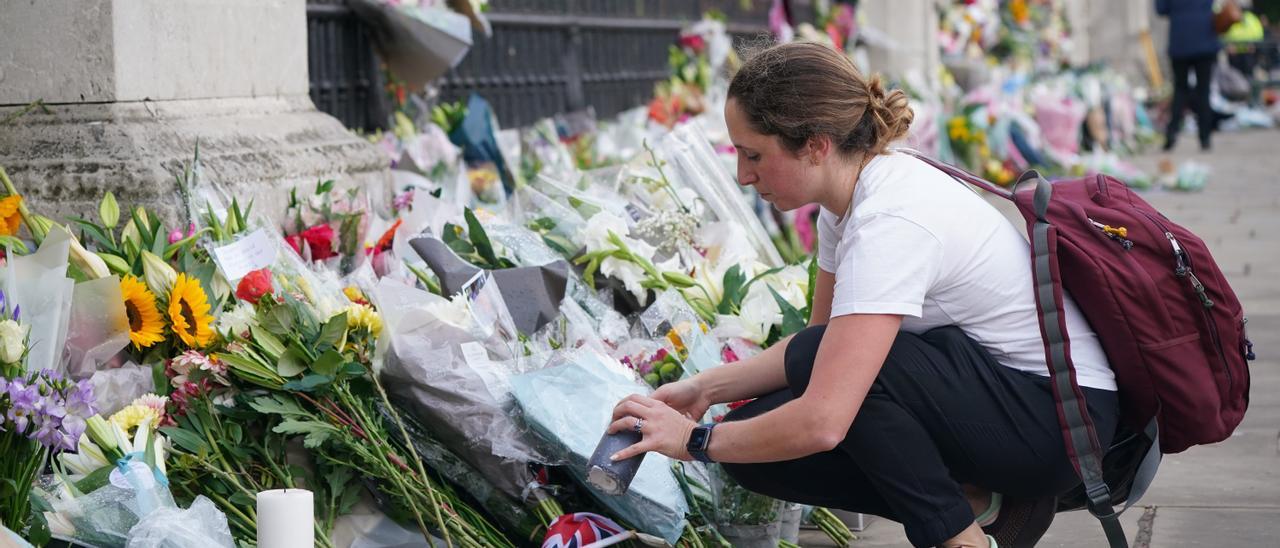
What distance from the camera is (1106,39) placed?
21.3m

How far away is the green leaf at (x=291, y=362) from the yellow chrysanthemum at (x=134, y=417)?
23cm

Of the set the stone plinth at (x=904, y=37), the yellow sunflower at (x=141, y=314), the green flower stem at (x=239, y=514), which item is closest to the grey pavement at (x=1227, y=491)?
the green flower stem at (x=239, y=514)

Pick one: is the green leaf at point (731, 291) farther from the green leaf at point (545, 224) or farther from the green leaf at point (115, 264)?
the green leaf at point (115, 264)

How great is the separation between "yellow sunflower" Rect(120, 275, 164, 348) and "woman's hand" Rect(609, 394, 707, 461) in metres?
0.98

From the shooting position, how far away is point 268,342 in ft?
9.33

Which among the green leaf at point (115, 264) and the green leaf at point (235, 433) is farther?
the green leaf at point (115, 264)

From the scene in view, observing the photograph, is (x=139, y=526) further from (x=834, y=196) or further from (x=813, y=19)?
(x=813, y=19)

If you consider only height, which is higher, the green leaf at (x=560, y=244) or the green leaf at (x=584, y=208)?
the green leaf at (x=584, y=208)

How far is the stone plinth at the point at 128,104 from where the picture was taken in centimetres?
340

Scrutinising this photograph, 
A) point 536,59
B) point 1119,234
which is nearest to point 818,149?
point 1119,234

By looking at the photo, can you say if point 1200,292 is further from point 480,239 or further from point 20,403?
point 20,403

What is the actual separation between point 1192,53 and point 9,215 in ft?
39.9

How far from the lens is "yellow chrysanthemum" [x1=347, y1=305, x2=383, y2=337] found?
288 centimetres

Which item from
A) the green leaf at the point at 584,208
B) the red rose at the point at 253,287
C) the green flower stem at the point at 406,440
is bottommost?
the green flower stem at the point at 406,440
